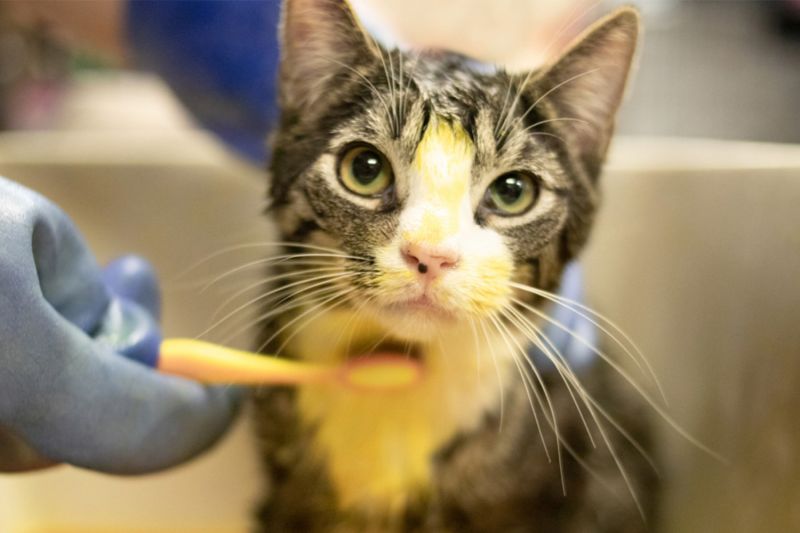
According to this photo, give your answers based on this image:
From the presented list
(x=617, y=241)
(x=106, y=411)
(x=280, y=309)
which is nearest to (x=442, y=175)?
(x=280, y=309)

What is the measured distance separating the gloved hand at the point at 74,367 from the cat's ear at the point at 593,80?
1.39 feet

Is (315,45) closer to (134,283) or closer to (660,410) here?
(134,283)

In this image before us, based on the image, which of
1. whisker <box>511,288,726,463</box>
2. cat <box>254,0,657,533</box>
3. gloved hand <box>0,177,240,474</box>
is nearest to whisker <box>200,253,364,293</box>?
cat <box>254,0,657,533</box>

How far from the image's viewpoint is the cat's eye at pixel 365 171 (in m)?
0.62

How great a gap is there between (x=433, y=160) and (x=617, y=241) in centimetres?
49

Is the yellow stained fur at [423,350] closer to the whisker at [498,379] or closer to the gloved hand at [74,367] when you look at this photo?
the whisker at [498,379]

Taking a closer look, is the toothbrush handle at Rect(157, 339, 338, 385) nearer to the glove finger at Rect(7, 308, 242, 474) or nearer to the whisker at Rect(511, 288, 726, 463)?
the glove finger at Rect(7, 308, 242, 474)

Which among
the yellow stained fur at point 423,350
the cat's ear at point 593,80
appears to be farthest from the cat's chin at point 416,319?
the cat's ear at point 593,80

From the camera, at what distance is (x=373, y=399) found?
76cm

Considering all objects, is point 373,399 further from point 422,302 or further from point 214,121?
point 214,121

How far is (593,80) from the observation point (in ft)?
2.14

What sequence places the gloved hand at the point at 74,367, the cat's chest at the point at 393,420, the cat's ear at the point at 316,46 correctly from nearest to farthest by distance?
the gloved hand at the point at 74,367 < the cat's ear at the point at 316,46 < the cat's chest at the point at 393,420

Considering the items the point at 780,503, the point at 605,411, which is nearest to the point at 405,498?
the point at 605,411

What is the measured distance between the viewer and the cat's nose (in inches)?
22.1
